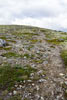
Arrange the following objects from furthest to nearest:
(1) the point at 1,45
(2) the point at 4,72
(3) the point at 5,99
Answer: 1. (1) the point at 1,45
2. (2) the point at 4,72
3. (3) the point at 5,99

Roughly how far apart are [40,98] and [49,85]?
1601 millimetres

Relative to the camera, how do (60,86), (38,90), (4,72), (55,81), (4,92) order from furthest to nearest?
(4,72), (55,81), (60,86), (38,90), (4,92)

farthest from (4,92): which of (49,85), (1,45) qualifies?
(1,45)

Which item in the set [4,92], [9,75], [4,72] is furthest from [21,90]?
[4,72]

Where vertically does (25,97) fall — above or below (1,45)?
below

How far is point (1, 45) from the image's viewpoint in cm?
1870

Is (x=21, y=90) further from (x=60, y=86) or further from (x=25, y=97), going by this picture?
(x=60, y=86)

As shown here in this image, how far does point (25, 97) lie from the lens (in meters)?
6.16

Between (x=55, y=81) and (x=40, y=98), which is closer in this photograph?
(x=40, y=98)

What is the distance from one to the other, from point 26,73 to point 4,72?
2031mm

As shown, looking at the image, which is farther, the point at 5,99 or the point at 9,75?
the point at 9,75

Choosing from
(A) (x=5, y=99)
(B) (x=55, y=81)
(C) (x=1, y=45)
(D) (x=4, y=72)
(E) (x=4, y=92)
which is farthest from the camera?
(C) (x=1, y=45)

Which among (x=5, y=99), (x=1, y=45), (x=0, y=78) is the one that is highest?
(x=1, y=45)

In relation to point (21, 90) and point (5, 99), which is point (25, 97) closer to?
point (21, 90)
